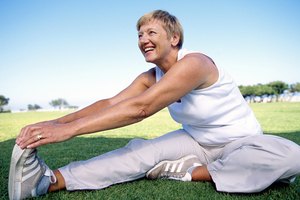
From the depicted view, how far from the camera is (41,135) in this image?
2092 mm

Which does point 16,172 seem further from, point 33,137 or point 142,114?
point 142,114

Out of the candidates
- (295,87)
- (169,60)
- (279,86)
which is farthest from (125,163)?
(295,87)

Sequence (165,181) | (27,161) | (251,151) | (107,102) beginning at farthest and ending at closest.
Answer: (107,102) < (165,181) < (251,151) < (27,161)

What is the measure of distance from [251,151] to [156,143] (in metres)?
0.84

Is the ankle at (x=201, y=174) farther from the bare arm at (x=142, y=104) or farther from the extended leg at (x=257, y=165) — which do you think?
the bare arm at (x=142, y=104)

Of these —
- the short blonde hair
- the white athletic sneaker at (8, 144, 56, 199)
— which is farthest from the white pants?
the short blonde hair

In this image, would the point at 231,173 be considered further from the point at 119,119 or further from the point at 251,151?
the point at 119,119

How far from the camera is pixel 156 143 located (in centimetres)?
296

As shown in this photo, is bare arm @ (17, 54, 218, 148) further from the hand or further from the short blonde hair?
the short blonde hair

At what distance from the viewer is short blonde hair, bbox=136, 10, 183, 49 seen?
2.87 metres

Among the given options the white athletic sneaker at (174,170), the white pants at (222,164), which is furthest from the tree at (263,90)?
the white pants at (222,164)

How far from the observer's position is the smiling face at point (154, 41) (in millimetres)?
2816

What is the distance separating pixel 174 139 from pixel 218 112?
0.53 m

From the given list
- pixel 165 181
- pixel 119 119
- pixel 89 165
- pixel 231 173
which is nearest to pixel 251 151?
pixel 231 173
